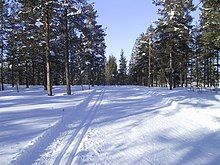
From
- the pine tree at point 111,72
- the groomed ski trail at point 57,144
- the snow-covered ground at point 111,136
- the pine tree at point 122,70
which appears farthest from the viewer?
the pine tree at point 111,72

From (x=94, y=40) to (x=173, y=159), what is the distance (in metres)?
48.5

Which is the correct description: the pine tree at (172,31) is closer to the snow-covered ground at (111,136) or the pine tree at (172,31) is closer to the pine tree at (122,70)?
the snow-covered ground at (111,136)

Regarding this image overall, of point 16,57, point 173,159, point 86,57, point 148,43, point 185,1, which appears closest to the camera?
point 173,159

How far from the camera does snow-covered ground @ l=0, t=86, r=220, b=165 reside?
993 centimetres

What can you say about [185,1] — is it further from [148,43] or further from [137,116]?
[148,43]

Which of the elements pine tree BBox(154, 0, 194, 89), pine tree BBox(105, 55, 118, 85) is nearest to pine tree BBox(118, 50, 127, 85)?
pine tree BBox(105, 55, 118, 85)

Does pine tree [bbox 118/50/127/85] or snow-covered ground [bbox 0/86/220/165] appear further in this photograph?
pine tree [bbox 118/50/127/85]

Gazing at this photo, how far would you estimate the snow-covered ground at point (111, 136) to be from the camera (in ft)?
32.6

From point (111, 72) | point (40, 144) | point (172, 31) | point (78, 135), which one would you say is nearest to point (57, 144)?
point (40, 144)

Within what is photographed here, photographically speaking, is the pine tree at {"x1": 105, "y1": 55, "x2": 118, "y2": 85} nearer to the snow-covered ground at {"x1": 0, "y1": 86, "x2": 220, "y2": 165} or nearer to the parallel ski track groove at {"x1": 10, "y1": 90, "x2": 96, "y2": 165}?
the snow-covered ground at {"x1": 0, "y1": 86, "x2": 220, "y2": 165}

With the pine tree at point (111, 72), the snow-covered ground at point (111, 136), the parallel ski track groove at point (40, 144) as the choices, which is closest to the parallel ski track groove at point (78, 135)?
the snow-covered ground at point (111, 136)

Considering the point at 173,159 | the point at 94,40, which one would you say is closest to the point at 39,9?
the point at 173,159

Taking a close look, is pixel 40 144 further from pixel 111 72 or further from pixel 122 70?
pixel 111 72

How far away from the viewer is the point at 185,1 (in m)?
18.8
